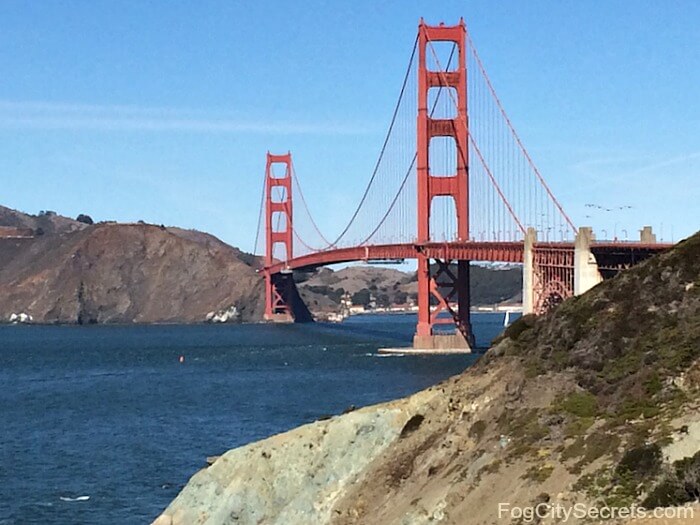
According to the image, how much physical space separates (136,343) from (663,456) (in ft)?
340

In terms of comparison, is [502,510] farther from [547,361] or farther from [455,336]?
[455,336]

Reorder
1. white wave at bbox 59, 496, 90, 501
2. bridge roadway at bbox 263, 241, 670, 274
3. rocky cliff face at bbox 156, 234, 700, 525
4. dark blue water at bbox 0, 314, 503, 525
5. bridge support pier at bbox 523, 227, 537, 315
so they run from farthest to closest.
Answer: bridge support pier at bbox 523, 227, 537, 315
bridge roadway at bbox 263, 241, 670, 274
dark blue water at bbox 0, 314, 503, 525
white wave at bbox 59, 496, 90, 501
rocky cliff face at bbox 156, 234, 700, 525

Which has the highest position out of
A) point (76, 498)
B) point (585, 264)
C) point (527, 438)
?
point (585, 264)

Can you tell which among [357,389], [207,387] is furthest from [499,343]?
[207,387]

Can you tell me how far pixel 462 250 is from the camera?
7750cm

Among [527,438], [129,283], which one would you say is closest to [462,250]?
[527,438]

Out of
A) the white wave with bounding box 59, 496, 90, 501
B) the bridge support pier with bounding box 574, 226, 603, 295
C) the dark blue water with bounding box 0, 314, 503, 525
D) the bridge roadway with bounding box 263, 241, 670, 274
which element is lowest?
the white wave with bounding box 59, 496, 90, 501

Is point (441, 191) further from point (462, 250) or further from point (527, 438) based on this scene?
point (527, 438)

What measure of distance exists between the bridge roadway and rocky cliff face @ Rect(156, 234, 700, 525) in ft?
72.6

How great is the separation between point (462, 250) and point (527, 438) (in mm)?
57850

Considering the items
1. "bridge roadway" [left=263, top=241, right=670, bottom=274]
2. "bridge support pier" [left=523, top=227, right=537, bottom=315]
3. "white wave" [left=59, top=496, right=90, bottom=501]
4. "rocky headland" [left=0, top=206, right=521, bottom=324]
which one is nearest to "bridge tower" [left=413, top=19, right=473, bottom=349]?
"bridge roadway" [left=263, top=241, right=670, bottom=274]

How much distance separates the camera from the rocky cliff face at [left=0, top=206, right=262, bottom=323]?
18188 cm

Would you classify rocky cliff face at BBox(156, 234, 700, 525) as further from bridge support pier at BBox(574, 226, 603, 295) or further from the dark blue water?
bridge support pier at BBox(574, 226, 603, 295)

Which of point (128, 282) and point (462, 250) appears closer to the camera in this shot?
point (462, 250)
